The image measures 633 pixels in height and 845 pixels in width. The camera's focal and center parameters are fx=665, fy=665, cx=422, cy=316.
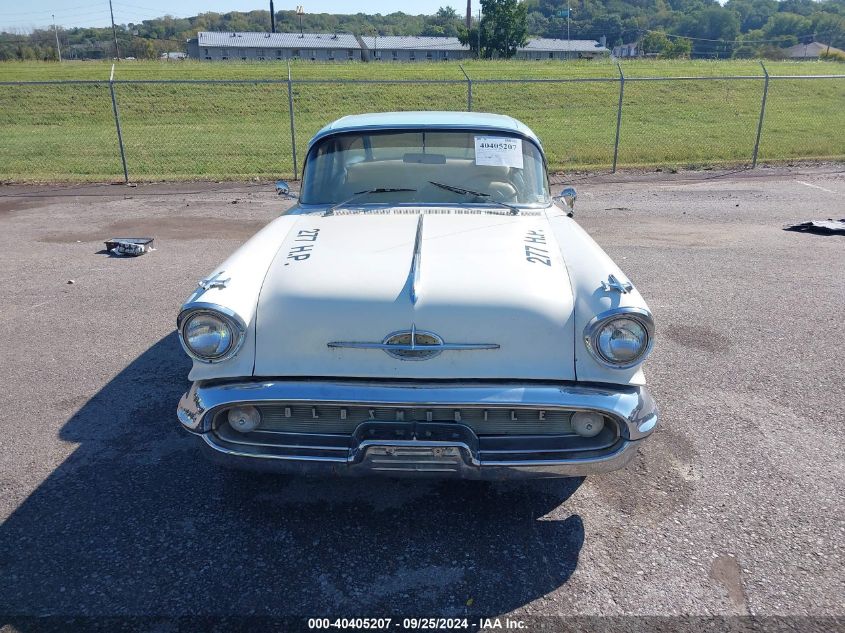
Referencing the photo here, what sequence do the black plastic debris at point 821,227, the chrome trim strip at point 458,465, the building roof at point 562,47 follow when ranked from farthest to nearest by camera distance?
the building roof at point 562,47 < the black plastic debris at point 821,227 < the chrome trim strip at point 458,465

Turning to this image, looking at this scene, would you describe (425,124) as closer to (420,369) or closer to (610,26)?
(420,369)

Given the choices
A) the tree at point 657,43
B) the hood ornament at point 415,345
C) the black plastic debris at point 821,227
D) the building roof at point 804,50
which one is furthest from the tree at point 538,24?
the hood ornament at point 415,345

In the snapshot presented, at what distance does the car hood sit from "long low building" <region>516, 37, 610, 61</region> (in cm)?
7973

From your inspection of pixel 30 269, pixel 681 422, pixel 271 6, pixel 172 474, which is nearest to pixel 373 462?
pixel 172 474

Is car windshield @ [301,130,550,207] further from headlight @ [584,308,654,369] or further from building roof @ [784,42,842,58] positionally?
building roof @ [784,42,842,58]

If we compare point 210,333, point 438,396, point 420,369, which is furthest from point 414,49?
point 438,396

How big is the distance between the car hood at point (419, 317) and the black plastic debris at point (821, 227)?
23.3ft

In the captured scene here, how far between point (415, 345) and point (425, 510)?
89cm

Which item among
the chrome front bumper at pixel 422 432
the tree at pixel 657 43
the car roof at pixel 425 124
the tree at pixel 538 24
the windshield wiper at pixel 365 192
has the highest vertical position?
the tree at pixel 538 24

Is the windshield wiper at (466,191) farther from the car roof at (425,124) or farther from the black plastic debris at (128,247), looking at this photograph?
the black plastic debris at (128,247)

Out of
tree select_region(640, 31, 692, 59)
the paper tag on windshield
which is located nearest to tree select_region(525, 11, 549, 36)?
tree select_region(640, 31, 692, 59)

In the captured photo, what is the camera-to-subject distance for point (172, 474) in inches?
136

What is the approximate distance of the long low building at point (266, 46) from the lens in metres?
71.9

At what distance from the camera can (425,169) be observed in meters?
4.30
